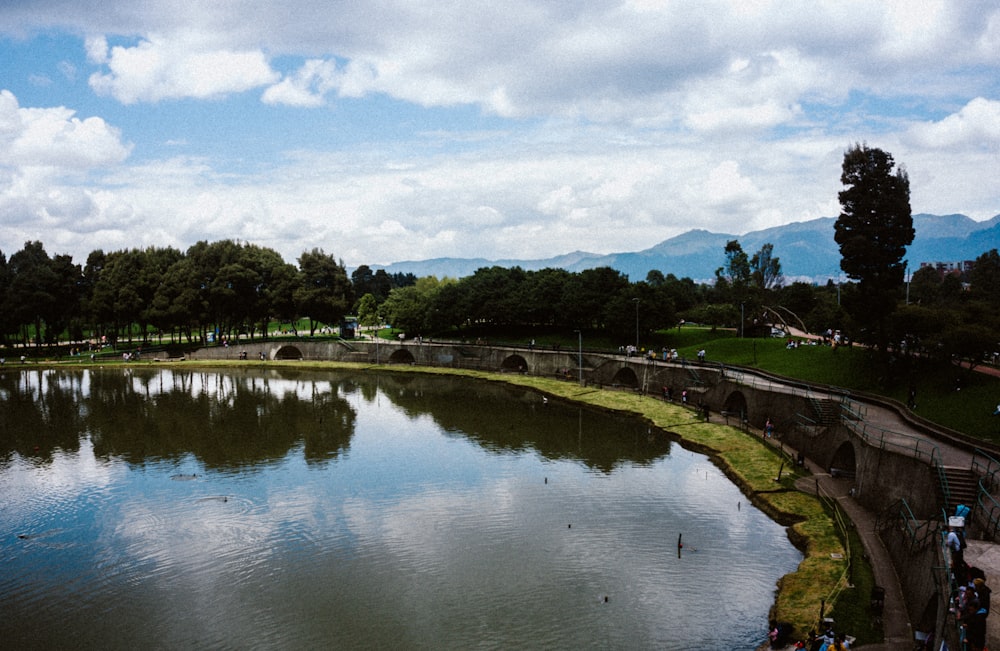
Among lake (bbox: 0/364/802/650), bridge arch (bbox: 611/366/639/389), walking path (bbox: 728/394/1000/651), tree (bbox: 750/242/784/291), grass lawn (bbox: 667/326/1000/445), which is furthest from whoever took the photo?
tree (bbox: 750/242/784/291)

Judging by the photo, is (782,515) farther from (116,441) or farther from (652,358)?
(116,441)

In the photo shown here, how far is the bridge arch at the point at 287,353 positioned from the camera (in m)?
109

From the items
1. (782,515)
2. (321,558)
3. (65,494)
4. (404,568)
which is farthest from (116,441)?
(782,515)

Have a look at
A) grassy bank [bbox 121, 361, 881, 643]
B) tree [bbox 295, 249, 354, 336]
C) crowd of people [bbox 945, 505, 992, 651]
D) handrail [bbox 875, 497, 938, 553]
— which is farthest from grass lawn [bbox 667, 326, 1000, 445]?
tree [bbox 295, 249, 354, 336]

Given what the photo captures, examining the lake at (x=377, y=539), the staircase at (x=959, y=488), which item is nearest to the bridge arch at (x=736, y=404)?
the lake at (x=377, y=539)

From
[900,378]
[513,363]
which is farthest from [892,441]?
[513,363]

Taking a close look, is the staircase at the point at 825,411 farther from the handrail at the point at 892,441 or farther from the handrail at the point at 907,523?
the handrail at the point at 907,523

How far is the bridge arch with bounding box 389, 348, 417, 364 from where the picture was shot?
4018 inches

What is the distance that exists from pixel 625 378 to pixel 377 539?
155ft

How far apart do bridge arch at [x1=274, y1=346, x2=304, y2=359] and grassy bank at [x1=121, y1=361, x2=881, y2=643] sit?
167 feet

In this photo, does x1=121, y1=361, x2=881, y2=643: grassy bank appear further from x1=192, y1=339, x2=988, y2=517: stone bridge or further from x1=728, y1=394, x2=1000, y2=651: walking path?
x1=192, y1=339, x2=988, y2=517: stone bridge

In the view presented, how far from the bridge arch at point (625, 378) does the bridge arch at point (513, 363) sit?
59.9 ft

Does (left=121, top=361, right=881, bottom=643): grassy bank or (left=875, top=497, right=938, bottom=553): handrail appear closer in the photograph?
(left=875, top=497, right=938, bottom=553): handrail

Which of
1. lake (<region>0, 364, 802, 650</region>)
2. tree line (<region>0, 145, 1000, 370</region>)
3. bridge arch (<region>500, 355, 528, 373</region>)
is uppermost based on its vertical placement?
tree line (<region>0, 145, 1000, 370</region>)
